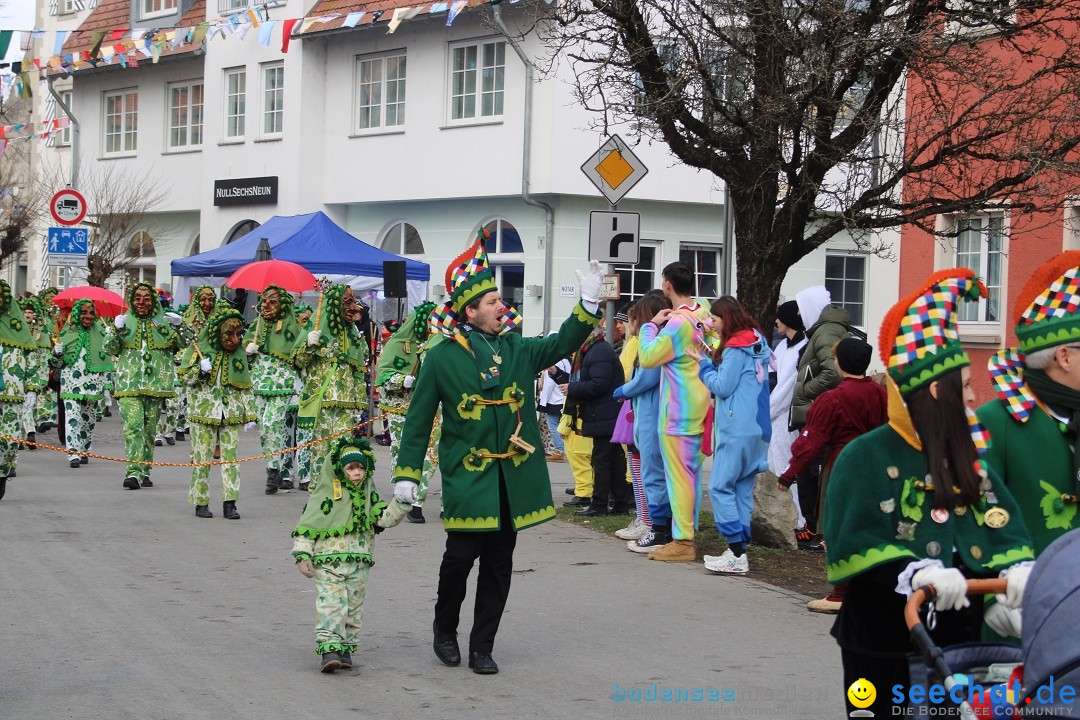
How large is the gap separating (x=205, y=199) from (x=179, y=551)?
24129 millimetres

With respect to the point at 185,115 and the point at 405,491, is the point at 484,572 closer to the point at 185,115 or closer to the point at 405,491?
the point at 405,491

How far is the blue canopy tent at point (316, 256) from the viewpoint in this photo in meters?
23.9

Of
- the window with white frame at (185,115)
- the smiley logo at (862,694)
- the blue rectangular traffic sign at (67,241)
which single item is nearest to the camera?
the smiley logo at (862,694)

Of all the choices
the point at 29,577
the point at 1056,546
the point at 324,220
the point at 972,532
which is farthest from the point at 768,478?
the point at 324,220

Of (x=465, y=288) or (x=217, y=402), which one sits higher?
(x=465, y=288)

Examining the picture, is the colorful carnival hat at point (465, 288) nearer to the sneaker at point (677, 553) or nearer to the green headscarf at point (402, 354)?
the sneaker at point (677, 553)

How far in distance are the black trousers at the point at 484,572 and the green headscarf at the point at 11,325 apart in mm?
9369

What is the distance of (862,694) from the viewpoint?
4.30 metres

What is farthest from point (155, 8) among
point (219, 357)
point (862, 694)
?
point (862, 694)

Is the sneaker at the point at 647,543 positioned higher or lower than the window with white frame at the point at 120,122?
lower

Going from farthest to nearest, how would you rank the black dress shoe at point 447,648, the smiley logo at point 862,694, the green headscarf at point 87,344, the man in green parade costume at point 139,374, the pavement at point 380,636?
the green headscarf at point 87,344 → the man in green parade costume at point 139,374 → the black dress shoe at point 447,648 → the pavement at point 380,636 → the smiley logo at point 862,694

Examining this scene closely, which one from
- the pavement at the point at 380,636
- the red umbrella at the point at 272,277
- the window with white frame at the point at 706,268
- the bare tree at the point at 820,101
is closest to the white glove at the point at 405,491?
the pavement at the point at 380,636

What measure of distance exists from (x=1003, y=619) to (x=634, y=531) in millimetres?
8112

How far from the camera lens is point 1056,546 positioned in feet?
10.1
